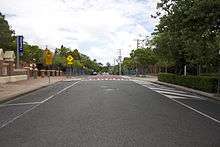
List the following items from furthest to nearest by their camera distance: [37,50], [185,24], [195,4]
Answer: [37,50] < [185,24] < [195,4]

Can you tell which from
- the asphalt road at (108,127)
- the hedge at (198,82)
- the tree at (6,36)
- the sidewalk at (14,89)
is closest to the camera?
the asphalt road at (108,127)

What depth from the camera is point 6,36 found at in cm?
7106

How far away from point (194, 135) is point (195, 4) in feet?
42.4

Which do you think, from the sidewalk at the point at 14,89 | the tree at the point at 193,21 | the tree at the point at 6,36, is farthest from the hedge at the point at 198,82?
the tree at the point at 6,36

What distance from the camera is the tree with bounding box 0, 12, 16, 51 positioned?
2751 inches

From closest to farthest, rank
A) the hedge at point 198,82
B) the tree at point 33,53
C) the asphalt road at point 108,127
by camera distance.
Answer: the asphalt road at point 108,127 < the hedge at point 198,82 < the tree at point 33,53

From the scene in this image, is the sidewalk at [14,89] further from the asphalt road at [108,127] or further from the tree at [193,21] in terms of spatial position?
the tree at [193,21]

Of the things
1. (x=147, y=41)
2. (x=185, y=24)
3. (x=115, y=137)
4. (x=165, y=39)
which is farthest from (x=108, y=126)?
(x=147, y=41)

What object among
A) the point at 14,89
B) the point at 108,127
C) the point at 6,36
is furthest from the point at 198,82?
the point at 6,36

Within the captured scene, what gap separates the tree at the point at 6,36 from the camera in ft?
229

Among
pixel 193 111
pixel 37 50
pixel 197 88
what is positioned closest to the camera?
pixel 193 111

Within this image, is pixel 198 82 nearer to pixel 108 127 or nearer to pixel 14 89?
pixel 14 89

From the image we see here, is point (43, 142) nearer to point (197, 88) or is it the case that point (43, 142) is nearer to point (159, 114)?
point (159, 114)

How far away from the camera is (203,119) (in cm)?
1462
